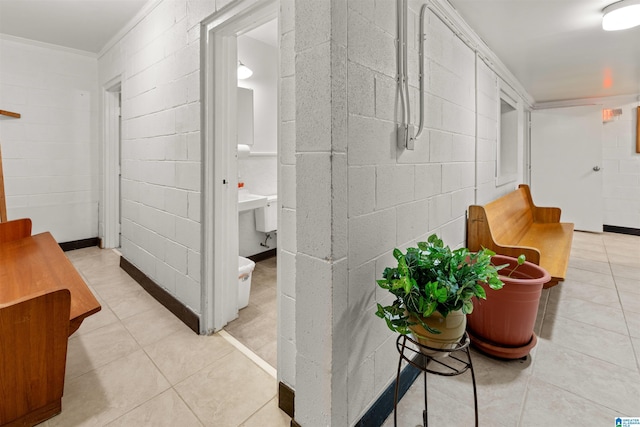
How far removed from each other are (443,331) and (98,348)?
209 centimetres

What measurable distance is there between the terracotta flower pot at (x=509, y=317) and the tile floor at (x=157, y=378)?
1296mm

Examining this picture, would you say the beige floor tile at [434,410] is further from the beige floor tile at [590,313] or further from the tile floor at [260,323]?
the beige floor tile at [590,313]

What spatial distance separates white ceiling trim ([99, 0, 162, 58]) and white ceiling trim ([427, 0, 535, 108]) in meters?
2.08

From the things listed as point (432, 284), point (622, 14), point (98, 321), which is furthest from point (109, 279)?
point (622, 14)

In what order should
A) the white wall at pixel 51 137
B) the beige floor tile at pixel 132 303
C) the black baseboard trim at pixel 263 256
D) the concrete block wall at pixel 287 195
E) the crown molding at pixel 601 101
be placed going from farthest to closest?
the crown molding at pixel 601 101, the black baseboard trim at pixel 263 256, the white wall at pixel 51 137, the beige floor tile at pixel 132 303, the concrete block wall at pixel 287 195

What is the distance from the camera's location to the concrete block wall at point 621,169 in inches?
195

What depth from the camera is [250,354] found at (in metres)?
1.97

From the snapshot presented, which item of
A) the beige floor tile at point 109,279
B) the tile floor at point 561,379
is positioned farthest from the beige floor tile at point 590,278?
the beige floor tile at point 109,279

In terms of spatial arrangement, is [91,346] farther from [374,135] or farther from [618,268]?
[618,268]

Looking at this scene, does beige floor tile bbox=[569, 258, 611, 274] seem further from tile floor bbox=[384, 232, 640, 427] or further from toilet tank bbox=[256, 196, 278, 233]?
toilet tank bbox=[256, 196, 278, 233]

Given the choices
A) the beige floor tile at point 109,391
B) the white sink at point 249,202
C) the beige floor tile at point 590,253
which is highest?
the white sink at point 249,202

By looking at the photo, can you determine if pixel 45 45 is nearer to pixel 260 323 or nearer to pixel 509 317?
pixel 260 323

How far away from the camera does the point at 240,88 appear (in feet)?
10.9

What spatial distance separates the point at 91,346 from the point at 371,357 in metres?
1.82
